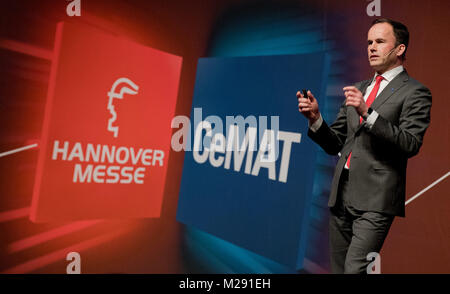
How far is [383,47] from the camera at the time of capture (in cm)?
188

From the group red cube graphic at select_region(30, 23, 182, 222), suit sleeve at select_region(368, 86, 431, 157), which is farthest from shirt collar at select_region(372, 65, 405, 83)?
red cube graphic at select_region(30, 23, 182, 222)

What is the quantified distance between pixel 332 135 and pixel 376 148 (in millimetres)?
253

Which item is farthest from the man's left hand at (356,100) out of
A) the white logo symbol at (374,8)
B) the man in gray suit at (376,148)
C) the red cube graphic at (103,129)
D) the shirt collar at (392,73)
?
the red cube graphic at (103,129)

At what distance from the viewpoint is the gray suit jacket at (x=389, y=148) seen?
1764mm

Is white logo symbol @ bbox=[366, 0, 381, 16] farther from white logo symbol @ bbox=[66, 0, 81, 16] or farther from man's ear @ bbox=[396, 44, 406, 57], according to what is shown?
white logo symbol @ bbox=[66, 0, 81, 16]

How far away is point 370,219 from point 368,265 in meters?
0.20

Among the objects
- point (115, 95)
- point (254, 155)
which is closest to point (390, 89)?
point (254, 155)

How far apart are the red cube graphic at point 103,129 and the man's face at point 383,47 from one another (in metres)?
2.07

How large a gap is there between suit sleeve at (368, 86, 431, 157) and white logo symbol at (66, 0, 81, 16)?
2347mm

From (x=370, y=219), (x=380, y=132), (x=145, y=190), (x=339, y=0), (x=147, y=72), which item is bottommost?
(x=145, y=190)

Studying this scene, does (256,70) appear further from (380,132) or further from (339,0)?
(380,132)

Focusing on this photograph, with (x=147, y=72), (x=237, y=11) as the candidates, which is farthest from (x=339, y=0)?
(x=147, y=72)

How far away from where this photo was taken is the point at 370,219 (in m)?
1.81
